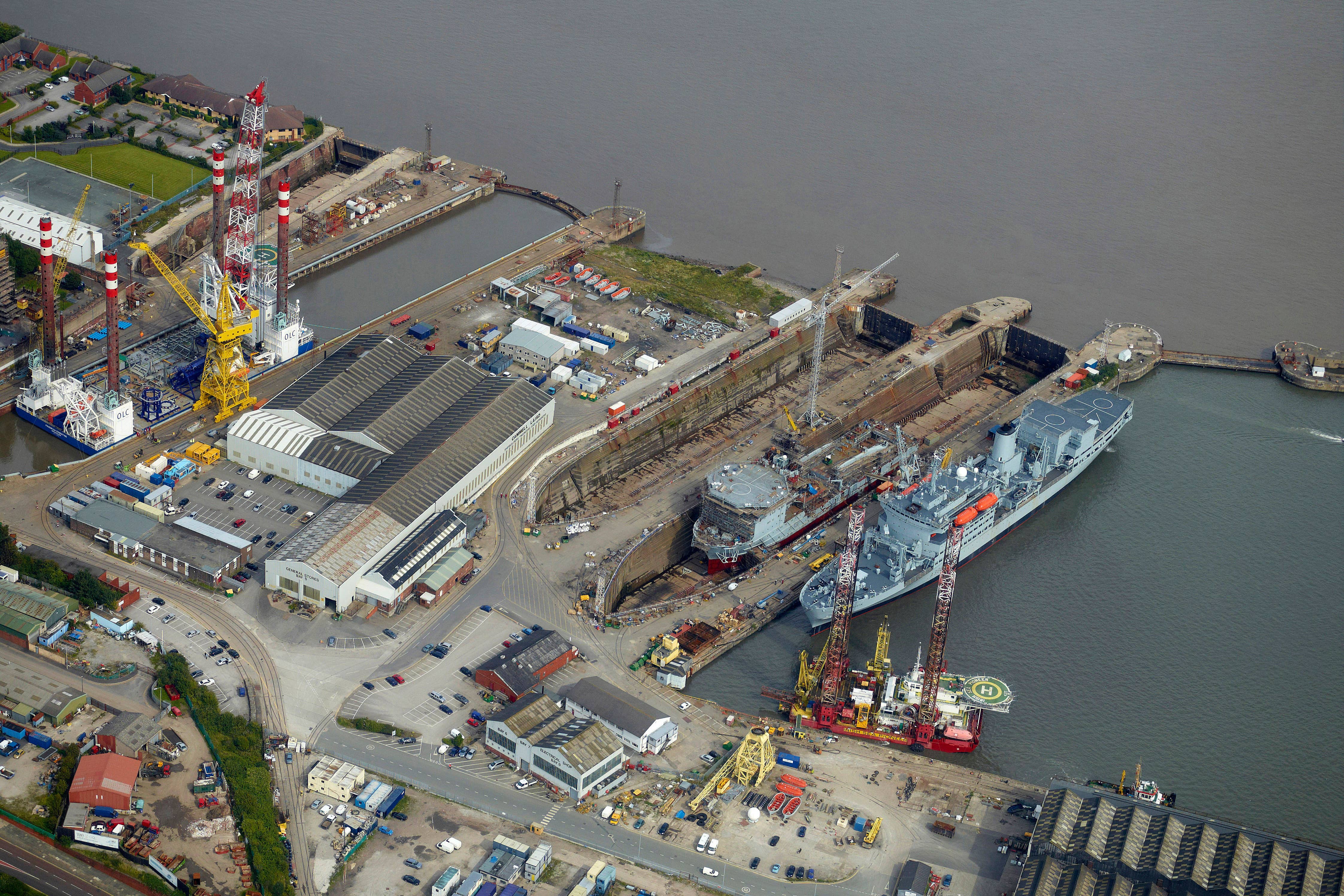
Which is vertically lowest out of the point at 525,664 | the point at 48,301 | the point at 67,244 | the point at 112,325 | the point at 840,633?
the point at 525,664

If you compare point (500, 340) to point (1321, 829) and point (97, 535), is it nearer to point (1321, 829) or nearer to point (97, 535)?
point (97, 535)

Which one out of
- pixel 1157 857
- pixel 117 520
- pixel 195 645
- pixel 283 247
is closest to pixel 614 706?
pixel 195 645

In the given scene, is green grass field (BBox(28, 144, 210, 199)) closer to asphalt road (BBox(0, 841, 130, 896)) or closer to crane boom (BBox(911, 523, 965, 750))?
asphalt road (BBox(0, 841, 130, 896))

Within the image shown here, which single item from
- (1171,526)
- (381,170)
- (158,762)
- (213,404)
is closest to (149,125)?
(381,170)

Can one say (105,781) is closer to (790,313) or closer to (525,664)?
(525,664)

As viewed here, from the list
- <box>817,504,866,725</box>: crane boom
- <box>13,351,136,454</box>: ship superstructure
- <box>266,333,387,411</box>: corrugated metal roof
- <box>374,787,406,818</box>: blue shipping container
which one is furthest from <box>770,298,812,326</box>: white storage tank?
<box>374,787,406,818</box>: blue shipping container

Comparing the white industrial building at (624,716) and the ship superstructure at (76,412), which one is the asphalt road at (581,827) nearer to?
the white industrial building at (624,716)

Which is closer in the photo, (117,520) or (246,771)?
(246,771)

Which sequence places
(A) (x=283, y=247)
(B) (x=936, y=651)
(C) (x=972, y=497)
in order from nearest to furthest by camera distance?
(B) (x=936, y=651)
(C) (x=972, y=497)
(A) (x=283, y=247)
